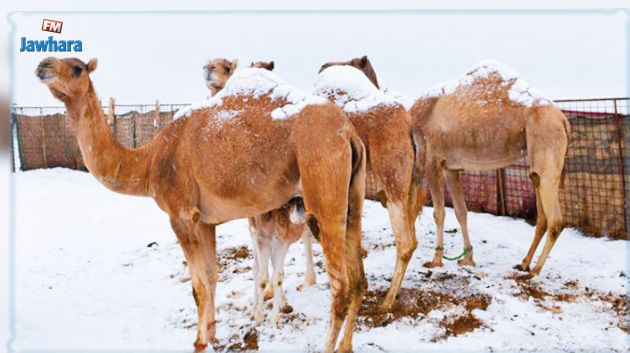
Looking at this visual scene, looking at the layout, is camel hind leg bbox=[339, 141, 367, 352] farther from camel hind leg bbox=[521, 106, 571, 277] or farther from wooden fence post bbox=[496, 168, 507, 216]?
wooden fence post bbox=[496, 168, 507, 216]

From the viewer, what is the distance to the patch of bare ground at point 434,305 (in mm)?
4543

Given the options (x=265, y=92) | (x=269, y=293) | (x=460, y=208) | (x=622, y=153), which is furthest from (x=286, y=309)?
(x=622, y=153)

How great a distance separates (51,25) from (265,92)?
1633 mm

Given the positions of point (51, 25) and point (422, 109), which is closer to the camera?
point (51, 25)

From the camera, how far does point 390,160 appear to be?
4.91 metres

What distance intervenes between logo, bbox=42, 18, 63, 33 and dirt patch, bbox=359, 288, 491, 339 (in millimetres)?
3416

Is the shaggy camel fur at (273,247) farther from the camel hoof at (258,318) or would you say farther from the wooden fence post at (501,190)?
the wooden fence post at (501,190)

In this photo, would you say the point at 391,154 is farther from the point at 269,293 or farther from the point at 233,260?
the point at 233,260

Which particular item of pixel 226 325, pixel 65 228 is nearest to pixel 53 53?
pixel 226 325

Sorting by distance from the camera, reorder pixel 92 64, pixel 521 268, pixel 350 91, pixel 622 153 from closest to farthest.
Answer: pixel 92 64 < pixel 350 91 < pixel 521 268 < pixel 622 153

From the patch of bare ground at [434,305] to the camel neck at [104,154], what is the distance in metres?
2.32

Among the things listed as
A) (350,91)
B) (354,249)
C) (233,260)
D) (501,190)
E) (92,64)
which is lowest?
(233,260)

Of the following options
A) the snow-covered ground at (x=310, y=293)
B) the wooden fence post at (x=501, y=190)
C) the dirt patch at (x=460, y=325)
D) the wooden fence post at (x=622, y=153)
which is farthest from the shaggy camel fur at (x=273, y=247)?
the wooden fence post at (x=501, y=190)

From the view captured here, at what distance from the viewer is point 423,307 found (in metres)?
4.88
